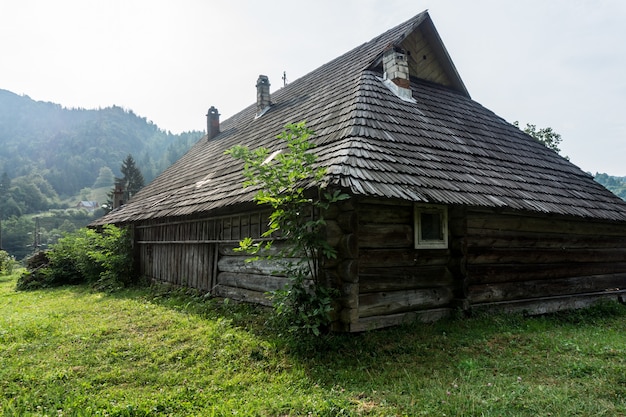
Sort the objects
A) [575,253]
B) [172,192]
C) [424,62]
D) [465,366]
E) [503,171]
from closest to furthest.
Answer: [465,366]
[503,171]
[575,253]
[424,62]
[172,192]

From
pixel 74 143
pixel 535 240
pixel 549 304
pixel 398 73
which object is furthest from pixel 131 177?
pixel 74 143

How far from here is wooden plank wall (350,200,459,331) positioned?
562 cm

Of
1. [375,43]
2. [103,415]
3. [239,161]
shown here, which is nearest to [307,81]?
[375,43]

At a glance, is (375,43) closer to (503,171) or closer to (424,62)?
(424,62)

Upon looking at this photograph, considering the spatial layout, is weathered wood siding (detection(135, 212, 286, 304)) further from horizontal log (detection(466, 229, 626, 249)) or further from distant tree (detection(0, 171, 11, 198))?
distant tree (detection(0, 171, 11, 198))

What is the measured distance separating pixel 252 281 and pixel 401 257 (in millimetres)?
2765

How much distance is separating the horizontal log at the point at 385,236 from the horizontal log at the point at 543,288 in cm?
159

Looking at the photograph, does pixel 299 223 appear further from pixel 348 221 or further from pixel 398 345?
pixel 398 345

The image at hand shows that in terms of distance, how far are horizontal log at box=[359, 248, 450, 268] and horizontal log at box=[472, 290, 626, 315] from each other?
1.07 m

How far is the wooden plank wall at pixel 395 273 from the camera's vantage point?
18.4 feet

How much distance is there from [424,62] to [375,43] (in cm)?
135

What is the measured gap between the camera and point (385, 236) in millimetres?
5855

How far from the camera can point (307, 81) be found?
38.8 ft

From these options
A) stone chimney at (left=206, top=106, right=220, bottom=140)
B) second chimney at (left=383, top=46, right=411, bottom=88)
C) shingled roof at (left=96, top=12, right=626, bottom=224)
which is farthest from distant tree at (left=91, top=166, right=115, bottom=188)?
second chimney at (left=383, top=46, right=411, bottom=88)
